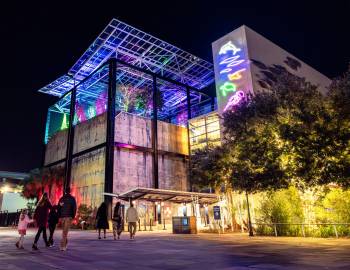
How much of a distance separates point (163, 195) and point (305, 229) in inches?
440

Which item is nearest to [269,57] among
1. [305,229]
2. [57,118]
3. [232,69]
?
[232,69]

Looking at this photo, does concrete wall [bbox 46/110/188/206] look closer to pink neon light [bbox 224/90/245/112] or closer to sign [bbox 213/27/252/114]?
sign [bbox 213/27/252/114]

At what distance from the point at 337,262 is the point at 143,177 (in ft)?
107

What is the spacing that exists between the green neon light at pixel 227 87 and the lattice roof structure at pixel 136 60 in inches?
447

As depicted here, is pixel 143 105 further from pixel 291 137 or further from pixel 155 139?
pixel 291 137

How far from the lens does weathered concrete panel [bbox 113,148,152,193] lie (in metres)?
35.3

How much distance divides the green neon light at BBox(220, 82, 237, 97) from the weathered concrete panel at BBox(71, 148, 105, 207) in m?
15.7

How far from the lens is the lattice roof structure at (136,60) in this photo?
37312 millimetres

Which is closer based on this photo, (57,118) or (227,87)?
(227,87)

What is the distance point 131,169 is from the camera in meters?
36.9

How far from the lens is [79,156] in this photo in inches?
1606

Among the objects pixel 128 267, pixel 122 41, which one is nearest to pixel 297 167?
pixel 128 267

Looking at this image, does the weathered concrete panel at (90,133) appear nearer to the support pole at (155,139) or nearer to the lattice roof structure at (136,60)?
the support pole at (155,139)

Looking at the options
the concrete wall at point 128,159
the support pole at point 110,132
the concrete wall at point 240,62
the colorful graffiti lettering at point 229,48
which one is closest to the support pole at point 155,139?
the concrete wall at point 128,159
